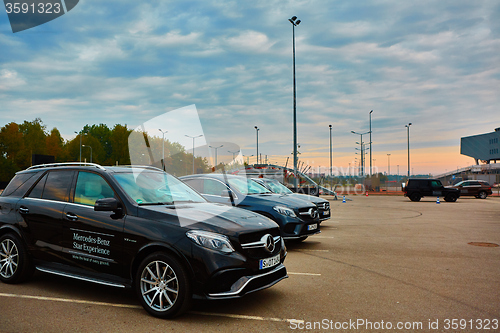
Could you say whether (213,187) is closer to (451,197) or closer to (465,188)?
(451,197)

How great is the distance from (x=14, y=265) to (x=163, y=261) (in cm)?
285

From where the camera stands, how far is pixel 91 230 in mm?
4891

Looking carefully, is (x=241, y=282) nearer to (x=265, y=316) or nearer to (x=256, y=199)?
(x=265, y=316)

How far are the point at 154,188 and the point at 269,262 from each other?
6.31 feet

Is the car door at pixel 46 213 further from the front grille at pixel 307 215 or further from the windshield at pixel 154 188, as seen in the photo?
the front grille at pixel 307 215

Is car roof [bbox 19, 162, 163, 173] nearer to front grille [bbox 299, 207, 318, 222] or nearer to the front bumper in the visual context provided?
→ the front bumper

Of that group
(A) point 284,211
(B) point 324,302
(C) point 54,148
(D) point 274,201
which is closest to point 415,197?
(D) point 274,201

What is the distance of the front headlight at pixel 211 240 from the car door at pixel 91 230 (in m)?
0.99

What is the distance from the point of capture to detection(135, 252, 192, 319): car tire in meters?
4.17

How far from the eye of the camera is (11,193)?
20.2ft

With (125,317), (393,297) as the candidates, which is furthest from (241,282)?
(393,297)

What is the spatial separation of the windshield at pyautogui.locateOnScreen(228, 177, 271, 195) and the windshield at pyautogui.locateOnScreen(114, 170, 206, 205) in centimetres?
313

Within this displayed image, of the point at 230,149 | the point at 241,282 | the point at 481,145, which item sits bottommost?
the point at 241,282

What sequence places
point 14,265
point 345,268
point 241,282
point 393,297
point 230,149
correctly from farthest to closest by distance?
point 230,149, point 345,268, point 14,265, point 393,297, point 241,282
